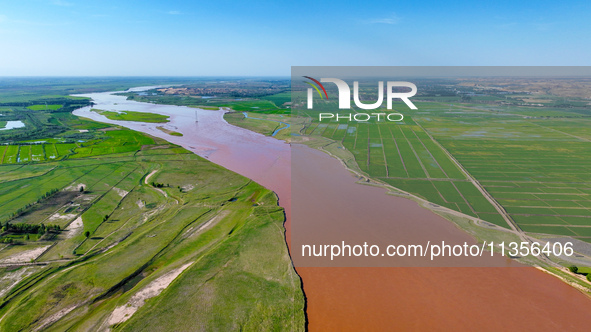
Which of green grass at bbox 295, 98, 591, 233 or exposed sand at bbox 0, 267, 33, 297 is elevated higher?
green grass at bbox 295, 98, 591, 233

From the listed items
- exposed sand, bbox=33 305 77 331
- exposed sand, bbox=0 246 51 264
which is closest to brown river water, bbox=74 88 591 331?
exposed sand, bbox=33 305 77 331

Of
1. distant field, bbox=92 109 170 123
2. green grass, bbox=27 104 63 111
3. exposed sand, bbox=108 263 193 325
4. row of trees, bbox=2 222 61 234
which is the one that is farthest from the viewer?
green grass, bbox=27 104 63 111

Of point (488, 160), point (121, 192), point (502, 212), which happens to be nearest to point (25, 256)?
point (121, 192)

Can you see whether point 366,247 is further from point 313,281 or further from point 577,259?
point 577,259

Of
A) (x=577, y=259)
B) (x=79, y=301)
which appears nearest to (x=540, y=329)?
(x=577, y=259)

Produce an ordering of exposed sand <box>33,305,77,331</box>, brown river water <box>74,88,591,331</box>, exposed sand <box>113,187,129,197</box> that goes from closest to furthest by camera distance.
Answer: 1. exposed sand <box>33,305,77,331</box>
2. brown river water <box>74,88,591,331</box>
3. exposed sand <box>113,187,129,197</box>

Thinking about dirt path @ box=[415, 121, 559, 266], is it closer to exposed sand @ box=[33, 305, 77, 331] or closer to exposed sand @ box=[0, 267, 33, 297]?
exposed sand @ box=[33, 305, 77, 331]

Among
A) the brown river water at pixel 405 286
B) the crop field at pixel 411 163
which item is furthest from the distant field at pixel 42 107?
the brown river water at pixel 405 286
